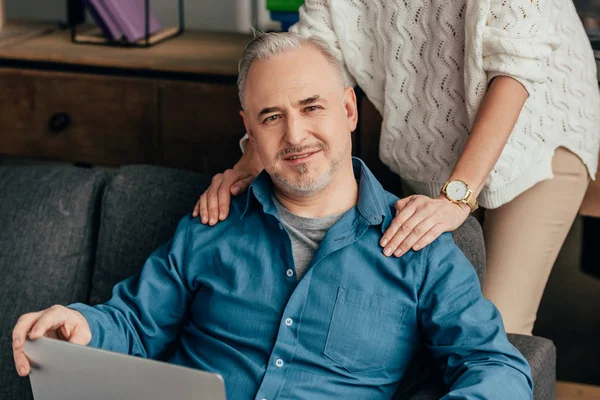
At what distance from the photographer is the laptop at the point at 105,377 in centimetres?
116

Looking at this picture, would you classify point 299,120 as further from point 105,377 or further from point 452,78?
point 105,377

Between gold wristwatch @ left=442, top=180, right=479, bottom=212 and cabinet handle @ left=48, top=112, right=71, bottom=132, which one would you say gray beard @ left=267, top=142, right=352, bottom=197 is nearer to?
gold wristwatch @ left=442, top=180, right=479, bottom=212

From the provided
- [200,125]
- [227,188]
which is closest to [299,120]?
[227,188]

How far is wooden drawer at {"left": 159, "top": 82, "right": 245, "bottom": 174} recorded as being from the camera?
7.62ft

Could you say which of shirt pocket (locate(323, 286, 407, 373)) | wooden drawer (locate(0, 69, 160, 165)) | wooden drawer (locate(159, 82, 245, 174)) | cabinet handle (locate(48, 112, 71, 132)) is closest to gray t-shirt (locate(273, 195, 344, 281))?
shirt pocket (locate(323, 286, 407, 373))

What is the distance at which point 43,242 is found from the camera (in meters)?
1.92

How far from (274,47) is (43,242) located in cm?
72

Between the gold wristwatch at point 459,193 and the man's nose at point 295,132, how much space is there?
0.97ft

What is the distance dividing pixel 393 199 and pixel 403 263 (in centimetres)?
16

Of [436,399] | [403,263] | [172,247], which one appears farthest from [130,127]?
[436,399]

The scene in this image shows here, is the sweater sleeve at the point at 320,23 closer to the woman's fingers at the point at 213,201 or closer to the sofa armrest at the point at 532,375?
the woman's fingers at the point at 213,201

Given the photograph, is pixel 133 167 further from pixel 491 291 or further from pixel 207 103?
pixel 491 291

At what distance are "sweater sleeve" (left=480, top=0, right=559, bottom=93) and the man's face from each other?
339 millimetres

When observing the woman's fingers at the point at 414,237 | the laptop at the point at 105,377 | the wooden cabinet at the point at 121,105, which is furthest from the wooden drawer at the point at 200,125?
the laptop at the point at 105,377
